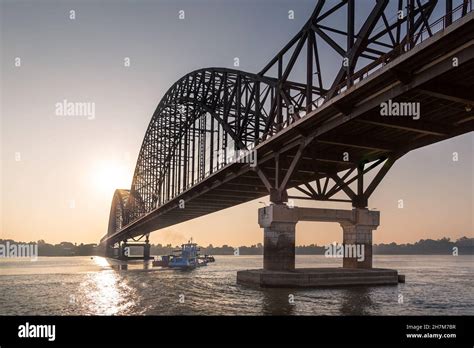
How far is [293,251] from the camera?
3769 centimetres

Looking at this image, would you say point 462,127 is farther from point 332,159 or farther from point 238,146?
point 238,146

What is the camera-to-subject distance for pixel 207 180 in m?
55.6

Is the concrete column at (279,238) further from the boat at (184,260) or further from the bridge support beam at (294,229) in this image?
the boat at (184,260)

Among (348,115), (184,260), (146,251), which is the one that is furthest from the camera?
(146,251)

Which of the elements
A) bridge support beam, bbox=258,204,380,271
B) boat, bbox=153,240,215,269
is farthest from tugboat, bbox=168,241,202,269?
bridge support beam, bbox=258,204,380,271

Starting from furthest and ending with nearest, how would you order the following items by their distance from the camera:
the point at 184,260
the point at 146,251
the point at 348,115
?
1. the point at 146,251
2. the point at 184,260
3. the point at 348,115

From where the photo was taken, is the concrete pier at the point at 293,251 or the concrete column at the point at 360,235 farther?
the concrete column at the point at 360,235

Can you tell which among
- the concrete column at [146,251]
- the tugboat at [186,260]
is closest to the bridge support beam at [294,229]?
the tugboat at [186,260]

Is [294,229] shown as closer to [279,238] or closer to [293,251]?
[279,238]

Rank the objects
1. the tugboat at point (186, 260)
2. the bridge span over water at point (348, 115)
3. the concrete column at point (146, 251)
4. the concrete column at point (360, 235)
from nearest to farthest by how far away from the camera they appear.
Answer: the bridge span over water at point (348, 115)
the concrete column at point (360, 235)
the tugboat at point (186, 260)
the concrete column at point (146, 251)

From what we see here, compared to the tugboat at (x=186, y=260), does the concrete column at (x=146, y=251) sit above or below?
below

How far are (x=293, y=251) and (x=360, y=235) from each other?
632 centimetres

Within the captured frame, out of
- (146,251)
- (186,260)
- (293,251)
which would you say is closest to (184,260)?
(186,260)

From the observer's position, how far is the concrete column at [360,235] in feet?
130
